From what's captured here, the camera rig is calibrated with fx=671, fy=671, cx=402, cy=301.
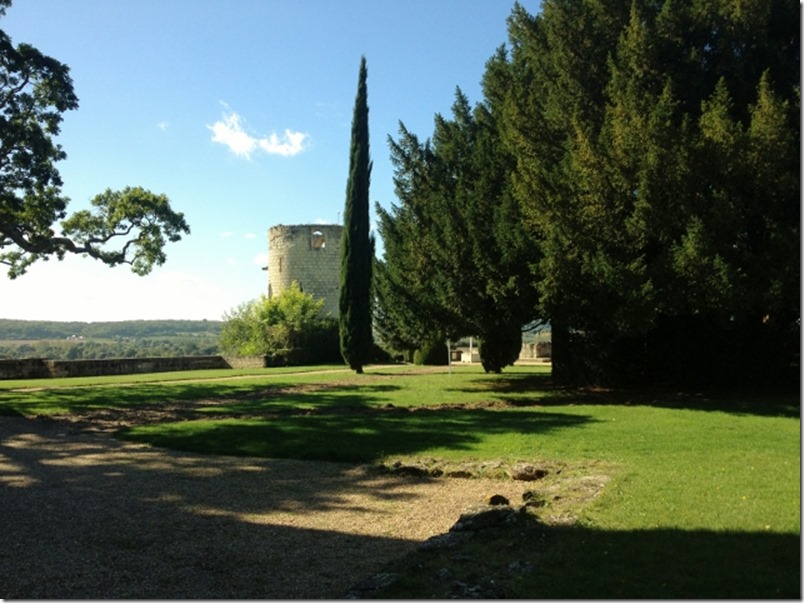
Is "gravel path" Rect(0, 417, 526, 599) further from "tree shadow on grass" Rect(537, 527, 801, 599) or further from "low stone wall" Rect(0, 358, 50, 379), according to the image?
"low stone wall" Rect(0, 358, 50, 379)

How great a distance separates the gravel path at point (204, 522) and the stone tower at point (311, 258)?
35.2 metres

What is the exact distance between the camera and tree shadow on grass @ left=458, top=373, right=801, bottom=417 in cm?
1407

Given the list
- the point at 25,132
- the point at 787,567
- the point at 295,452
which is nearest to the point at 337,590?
the point at 787,567

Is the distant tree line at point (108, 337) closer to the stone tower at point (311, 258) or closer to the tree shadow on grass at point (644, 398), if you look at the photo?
the stone tower at point (311, 258)

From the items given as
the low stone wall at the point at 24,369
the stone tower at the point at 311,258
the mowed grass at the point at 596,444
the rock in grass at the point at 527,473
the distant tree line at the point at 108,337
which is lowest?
the rock in grass at the point at 527,473

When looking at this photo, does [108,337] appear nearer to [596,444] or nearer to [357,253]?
[357,253]

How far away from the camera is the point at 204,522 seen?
622cm

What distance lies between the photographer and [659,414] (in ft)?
42.4

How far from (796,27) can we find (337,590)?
58.1 ft

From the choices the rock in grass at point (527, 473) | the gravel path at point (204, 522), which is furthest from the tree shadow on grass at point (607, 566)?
the rock in grass at point (527, 473)

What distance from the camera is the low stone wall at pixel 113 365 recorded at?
2706cm

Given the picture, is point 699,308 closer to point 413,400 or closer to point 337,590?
point 413,400

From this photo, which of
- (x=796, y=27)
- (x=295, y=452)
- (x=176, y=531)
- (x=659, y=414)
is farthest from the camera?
(x=796, y=27)

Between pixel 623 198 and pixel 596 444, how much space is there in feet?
23.6
